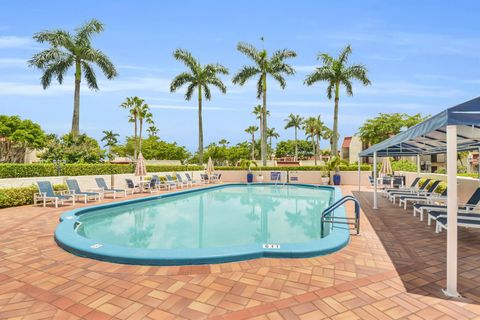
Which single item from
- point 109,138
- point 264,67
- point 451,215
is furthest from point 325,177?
point 109,138

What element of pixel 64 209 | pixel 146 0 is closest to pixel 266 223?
pixel 64 209

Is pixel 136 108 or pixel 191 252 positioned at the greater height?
pixel 136 108

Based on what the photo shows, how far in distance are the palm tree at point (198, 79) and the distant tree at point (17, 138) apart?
17246 millimetres

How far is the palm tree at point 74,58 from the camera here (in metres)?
19.6

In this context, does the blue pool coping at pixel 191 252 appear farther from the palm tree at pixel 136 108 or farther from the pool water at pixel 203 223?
the palm tree at pixel 136 108

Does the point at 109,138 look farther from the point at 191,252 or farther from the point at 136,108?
the point at 191,252

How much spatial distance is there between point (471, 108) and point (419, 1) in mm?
7107

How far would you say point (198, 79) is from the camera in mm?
27266

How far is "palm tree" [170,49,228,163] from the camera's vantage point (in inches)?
1069

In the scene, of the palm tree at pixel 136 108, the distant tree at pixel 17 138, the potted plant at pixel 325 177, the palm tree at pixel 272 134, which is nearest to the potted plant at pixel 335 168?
the potted plant at pixel 325 177

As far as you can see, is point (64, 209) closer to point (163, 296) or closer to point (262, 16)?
point (163, 296)

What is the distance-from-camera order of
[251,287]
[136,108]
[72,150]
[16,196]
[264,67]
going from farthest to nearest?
[136,108]
[264,67]
[72,150]
[16,196]
[251,287]

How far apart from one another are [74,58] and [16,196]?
13816 mm

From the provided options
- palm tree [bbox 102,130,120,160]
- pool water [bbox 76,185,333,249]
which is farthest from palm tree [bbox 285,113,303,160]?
pool water [bbox 76,185,333,249]
